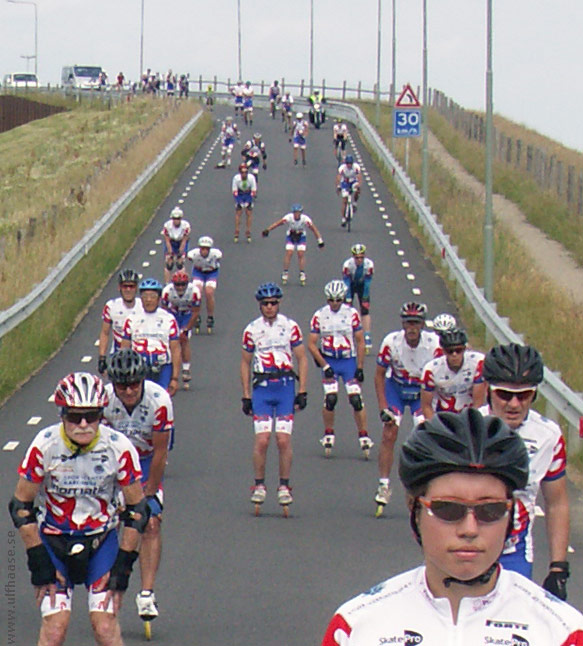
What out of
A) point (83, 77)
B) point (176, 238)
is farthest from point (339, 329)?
point (83, 77)

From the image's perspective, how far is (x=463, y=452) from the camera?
3.90m

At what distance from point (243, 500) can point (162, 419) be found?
454cm

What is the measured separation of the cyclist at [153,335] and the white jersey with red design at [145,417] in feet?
17.4

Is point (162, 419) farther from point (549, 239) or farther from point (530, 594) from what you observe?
point (549, 239)

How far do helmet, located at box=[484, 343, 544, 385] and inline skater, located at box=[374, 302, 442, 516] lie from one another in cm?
645

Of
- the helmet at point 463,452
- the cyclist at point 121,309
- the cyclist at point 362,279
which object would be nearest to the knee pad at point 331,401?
the cyclist at point 121,309

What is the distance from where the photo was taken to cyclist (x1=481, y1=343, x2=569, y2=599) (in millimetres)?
8102

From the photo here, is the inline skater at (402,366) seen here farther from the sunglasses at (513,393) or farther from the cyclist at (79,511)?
the sunglasses at (513,393)

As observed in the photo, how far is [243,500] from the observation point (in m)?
15.3

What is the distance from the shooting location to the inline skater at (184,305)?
21766mm

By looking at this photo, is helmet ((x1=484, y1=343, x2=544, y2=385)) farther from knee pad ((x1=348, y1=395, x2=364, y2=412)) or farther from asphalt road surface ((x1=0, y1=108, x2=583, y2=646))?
knee pad ((x1=348, y1=395, x2=364, y2=412))

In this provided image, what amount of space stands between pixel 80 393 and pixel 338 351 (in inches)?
361

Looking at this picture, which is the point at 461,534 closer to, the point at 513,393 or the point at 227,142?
the point at 513,393

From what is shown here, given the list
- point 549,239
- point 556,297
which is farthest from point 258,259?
point 549,239
